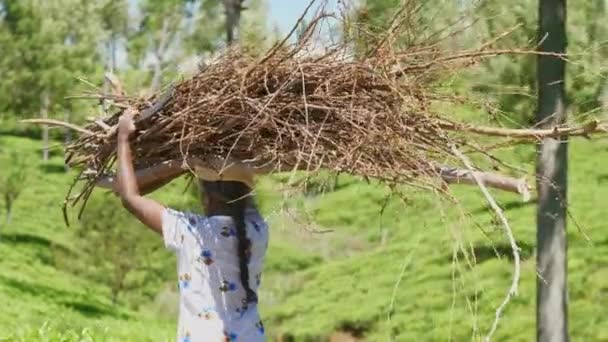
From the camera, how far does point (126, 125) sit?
3.92m

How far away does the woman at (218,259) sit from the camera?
3.53 metres

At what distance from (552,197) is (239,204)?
5031 millimetres

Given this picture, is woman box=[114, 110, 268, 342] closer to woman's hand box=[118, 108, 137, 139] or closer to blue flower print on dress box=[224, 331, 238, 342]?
blue flower print on dress box=[224, 331, 238, 342]

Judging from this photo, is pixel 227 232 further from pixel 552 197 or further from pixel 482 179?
pixel 552 197

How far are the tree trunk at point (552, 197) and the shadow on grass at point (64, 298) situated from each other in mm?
8529

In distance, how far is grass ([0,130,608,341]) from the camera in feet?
41.4

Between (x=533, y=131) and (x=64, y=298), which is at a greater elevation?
(x=533, y=131)

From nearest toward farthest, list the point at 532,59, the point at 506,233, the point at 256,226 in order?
the point at 506,233 → the point at 256,226 → the point at 532,59

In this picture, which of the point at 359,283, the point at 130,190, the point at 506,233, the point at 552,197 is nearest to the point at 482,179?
the point at 506,233

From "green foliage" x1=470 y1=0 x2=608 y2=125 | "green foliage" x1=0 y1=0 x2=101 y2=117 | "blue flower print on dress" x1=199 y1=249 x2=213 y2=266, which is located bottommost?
"blue flower print on dress" x1=199 y1=249 x2=213 y2=266

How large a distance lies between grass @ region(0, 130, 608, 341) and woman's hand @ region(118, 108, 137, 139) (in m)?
2.91

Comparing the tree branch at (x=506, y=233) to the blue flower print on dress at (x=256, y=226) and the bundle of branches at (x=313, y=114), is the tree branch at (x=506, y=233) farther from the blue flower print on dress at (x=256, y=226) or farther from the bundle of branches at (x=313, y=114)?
the blue flower print on dress at (x=256, y=226)

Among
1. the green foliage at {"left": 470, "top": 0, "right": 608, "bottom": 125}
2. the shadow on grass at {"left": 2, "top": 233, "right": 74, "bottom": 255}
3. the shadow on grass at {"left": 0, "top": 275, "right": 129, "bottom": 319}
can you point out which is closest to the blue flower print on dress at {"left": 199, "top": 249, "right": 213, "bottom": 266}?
the green foliage at {"left": 470, "top": 0, "right": 608, "bottom": 125}

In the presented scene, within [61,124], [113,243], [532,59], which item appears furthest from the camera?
[113,243]
